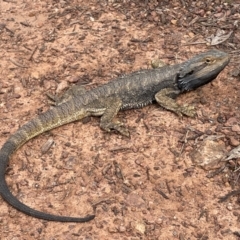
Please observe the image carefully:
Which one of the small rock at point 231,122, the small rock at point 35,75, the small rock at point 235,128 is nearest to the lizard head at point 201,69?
the small rock at point 231,122

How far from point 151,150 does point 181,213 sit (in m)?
1.15

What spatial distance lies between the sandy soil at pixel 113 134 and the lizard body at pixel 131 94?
→ 158 mm

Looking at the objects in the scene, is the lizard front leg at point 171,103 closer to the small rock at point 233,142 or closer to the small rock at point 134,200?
the small rock at point 233,142

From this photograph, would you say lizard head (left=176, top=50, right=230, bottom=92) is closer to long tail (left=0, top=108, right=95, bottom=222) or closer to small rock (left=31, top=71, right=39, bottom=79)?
long tail (left=0, top=108, right=95, bottom=222)

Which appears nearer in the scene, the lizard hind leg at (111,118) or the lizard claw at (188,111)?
the lizard hind leg at (111,118)

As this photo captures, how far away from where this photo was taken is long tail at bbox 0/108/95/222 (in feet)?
18.5

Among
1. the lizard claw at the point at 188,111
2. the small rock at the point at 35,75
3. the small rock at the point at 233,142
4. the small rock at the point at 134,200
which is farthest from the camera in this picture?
the small rock at the point at 35,75

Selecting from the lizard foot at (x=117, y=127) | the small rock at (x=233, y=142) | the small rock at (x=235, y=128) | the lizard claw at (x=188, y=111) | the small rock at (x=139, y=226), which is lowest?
the small rock at (x=139, y=226)

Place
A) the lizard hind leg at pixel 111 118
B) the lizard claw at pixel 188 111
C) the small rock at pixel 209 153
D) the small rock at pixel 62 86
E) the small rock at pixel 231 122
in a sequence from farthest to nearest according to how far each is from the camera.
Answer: the small rock at pixel 62 86 < the lizard claw at pixel 188 111 < the lizard hind leg at pixel 111 118 < the small rock at pixel 231 122 < the small rock at pixel 209 153

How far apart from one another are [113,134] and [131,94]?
0.78 m

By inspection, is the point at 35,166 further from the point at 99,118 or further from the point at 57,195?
the point at 99,118

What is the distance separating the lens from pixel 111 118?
7.00m

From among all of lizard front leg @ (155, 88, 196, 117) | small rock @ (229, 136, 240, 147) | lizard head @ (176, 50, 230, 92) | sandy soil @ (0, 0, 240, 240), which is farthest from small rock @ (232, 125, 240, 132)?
lizard head @ (176, 50, 230, 92)

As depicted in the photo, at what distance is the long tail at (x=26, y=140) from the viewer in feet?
18.5
